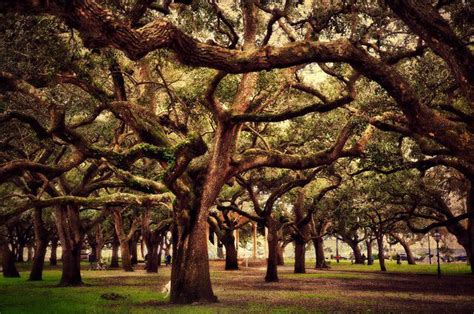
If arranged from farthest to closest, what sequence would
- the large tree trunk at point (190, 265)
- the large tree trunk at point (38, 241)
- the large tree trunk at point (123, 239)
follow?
A: the large tree trunk at point (123, 239) → the large tree trunk at point (38, 241) → the large tree trunk at point (190, 265)

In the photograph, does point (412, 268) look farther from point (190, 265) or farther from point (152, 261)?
point (190, 265)

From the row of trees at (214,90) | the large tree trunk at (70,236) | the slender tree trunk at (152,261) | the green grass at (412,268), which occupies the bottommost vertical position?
the green grass at (412,268)

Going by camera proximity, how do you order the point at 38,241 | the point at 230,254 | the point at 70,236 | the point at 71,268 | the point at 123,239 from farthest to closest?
the point at 230,254 < the point at 123,239 < the point at 38,241 < the point at 70,236 < the point at 71,268

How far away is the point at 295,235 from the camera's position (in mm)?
35094

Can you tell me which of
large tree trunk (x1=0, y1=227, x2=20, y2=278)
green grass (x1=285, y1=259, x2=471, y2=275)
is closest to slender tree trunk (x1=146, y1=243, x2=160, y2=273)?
large tree trunk (x1=0, y1=227, x2=20, y2=278)

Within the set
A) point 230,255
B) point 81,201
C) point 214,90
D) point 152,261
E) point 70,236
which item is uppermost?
point 214,90

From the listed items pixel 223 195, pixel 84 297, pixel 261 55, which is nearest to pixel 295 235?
pixel 223 195

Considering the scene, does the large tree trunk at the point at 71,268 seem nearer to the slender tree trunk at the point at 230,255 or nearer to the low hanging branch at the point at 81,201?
the low hanging branch at the point at 81,201

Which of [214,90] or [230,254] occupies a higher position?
[214,90]

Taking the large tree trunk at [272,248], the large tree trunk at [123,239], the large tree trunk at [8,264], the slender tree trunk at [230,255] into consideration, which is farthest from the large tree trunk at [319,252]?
the large tree trunk at [8,264]

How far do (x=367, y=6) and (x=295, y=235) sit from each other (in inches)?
929

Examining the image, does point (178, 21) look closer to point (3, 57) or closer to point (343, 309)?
point (3, 57)

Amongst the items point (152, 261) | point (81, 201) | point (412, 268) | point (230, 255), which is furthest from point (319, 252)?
point (81, 201)

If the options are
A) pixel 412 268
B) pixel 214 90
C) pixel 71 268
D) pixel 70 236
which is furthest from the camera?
pixel 412 268
